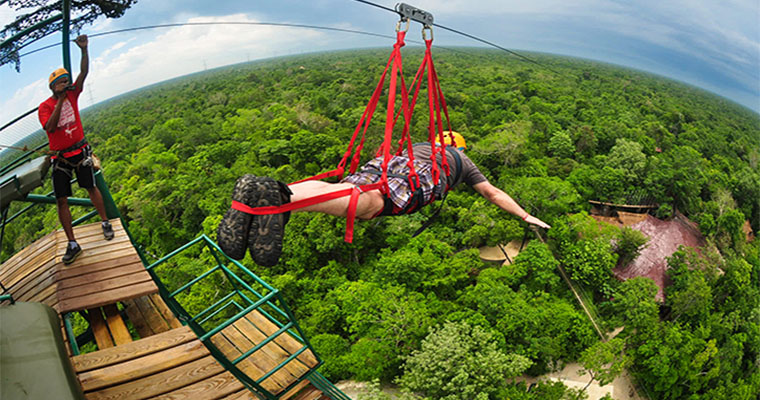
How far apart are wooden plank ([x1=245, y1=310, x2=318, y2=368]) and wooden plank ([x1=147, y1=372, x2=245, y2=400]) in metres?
0.88

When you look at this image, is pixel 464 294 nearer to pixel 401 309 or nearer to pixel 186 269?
pixel 401 309

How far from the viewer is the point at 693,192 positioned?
29375 mm

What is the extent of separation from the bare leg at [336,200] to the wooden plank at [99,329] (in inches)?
88.6

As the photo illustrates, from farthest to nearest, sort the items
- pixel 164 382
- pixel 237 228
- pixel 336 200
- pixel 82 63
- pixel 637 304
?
pixel 637 304 < pixel 82 63 < pixel 336 200 < pixel 164 382 < pixel 237 228

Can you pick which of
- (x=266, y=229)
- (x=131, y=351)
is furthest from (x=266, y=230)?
(x=131, y=351)

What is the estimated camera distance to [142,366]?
2.86 meters

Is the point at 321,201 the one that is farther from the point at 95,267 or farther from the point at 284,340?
the point at 95,267

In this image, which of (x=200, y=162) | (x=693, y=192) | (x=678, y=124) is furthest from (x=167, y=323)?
(x=678, y=124)

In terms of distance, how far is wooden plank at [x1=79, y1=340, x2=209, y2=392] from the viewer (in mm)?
2693

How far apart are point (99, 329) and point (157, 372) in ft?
3.85

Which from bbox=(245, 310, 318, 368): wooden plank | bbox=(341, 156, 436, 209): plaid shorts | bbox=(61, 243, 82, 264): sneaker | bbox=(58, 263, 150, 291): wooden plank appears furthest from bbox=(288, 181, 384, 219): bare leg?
bbox=(61, 243, 82, 264): sneaker

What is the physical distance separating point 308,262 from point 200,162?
14586 millimetres

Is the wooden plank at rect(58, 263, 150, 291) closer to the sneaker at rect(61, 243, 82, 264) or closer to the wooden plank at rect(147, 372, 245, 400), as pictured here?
the sneaker at rect(61, 243, 82, 264)

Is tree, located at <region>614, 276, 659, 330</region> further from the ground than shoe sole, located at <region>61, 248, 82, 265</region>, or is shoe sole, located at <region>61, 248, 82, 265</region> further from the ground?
shoe sole, located at <region>61, 248, 82, 265</region>
